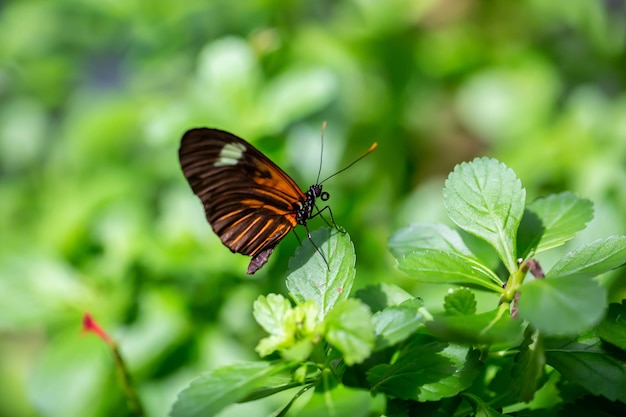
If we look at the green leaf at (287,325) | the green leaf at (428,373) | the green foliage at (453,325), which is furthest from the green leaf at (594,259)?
the green leaf at (287,325)

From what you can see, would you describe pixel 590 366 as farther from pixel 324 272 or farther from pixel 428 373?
pixel 324 272

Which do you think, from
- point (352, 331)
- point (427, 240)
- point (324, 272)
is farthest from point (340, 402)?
point (427, 240)

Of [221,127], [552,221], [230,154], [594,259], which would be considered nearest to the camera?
[594,259]

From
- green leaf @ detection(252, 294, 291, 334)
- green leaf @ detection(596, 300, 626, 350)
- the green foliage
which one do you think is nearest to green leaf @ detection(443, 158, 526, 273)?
the green foliage

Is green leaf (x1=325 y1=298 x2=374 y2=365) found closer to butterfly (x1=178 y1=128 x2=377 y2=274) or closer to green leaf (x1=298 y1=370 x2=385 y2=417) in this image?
green leaf (x1=298 y1=370 x2=385 y2=417)

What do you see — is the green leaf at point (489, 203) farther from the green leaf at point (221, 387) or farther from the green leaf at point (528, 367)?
the green leaf at point (221, 387)

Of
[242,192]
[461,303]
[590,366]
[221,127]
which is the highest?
[221,127]
